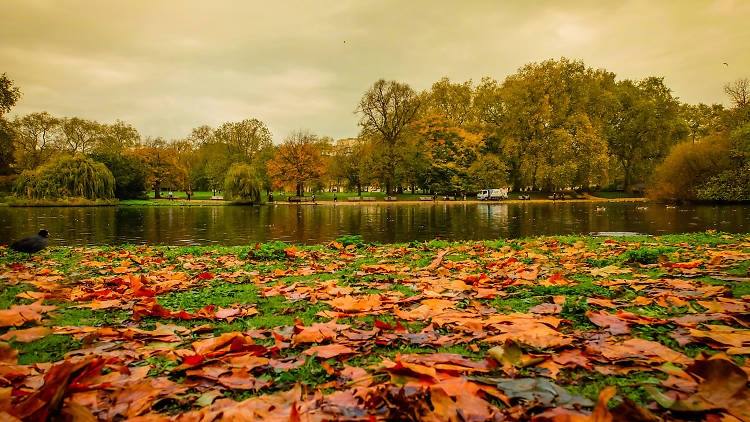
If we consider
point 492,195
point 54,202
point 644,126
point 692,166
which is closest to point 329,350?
point 54,202

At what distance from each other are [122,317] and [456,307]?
302cm

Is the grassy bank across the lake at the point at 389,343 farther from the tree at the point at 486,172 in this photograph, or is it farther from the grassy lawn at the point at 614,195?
the grassy lawn at the point at 614,195

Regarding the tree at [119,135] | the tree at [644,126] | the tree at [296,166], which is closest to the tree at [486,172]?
the tree at [644,126]

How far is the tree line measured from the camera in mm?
52938

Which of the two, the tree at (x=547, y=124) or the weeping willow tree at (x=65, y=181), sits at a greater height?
the tree at (x=547, y=124)

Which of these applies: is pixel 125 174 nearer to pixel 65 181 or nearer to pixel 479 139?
pixel 65 181

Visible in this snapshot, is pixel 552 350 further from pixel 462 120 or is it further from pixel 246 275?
pixel 462 120

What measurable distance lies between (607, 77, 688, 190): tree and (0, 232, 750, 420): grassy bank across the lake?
69.5 meters

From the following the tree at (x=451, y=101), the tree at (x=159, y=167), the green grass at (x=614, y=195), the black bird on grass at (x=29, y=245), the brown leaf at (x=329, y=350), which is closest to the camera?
the brown leaf at (x=329, y=350)

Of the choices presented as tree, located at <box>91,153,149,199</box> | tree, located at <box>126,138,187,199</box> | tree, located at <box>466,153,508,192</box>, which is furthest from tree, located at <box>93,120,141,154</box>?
tree, located at <box>466,153,508,192</box>

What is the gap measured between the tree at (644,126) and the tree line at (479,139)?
0.17 m

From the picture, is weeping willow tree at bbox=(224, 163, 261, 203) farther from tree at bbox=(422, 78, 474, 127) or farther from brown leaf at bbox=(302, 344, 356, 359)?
brown leaf at bbox=(302, 344, 356, 359)

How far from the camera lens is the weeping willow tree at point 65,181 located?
37969 millimetres

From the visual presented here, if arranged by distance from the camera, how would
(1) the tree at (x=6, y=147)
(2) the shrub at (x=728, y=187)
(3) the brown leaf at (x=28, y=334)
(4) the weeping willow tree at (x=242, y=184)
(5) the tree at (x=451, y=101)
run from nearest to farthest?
(3) the brown leaf at (x=28, y=334) → (2) the shrub at (x=728, y=187) → (1) the tree at (x=6, y=147) → (4) the weeping willow tree at (x=242, y=184) → (5) the tree at (x=451, y=101)
